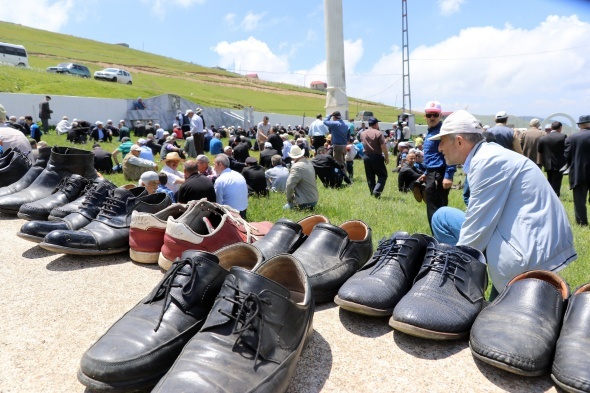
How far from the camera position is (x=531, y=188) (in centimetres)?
261

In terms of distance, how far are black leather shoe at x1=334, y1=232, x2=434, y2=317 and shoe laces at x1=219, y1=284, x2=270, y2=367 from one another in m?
0.59

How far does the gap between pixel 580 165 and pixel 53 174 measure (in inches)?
346

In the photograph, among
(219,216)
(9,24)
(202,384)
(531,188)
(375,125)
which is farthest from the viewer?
(9,24)

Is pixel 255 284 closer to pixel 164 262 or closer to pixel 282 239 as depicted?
pixel 282 239

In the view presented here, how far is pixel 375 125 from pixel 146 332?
9.97 meters

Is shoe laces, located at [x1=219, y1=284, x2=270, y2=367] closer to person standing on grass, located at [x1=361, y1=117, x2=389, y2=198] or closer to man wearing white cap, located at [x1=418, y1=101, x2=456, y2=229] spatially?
man wearing white cap, located at [x1=418, y1=101, x2=456, y2=229]

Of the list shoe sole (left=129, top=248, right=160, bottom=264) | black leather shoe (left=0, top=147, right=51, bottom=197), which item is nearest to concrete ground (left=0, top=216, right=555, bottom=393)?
shoe sole (left=129, top=248, right=160, bottom=264)

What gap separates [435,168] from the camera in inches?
231

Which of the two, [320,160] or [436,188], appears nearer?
[436,188]

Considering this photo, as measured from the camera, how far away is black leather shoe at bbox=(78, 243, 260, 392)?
5.11 ft

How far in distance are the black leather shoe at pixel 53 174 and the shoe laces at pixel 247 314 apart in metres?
3.37

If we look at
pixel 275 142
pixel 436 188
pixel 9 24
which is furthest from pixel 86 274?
pixel 9 24

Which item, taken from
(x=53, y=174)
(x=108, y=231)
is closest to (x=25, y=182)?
(x=53, y=174)

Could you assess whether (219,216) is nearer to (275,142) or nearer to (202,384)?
(202,384)
